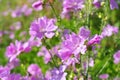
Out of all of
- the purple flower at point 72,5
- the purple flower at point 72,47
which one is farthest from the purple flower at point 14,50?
the purple flower at point 72,47

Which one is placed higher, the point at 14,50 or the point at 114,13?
the point at 114,13

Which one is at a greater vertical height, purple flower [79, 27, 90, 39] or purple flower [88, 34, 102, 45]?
purple flower [79, 27, 90, 39]

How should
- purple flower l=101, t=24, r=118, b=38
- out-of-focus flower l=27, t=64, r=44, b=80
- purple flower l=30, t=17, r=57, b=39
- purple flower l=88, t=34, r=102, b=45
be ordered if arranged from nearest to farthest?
purple flower l=88, t=34, r=102, b=45
purple flower l=30, t=17, r=57, b=39
out-of-focus flower l=27, t=64, r=44, b=80
purple flower l=101, t=24, r=118, b=38

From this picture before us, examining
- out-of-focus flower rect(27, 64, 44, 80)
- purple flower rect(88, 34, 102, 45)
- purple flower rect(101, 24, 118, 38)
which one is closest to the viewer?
purple flower rect(88, 34, 102, 45)

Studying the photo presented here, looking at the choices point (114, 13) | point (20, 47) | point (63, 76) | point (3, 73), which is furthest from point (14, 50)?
point (114, 13)

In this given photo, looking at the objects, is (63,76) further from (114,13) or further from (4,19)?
(4,19)

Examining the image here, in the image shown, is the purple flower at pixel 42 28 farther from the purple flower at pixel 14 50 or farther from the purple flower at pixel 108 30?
the purple flower at pixel 108 30

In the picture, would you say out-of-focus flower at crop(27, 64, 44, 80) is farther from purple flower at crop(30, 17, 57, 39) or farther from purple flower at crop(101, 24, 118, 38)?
purple flower at crop(101, 24, 118, 38)

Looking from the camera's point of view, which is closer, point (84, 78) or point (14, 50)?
point (84, 78)

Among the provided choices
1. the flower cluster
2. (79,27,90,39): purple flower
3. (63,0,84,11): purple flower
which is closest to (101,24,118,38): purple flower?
the flower cluster
